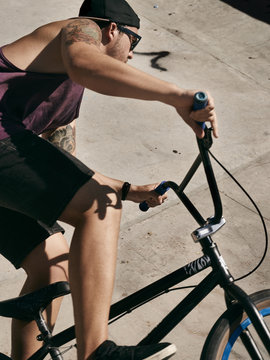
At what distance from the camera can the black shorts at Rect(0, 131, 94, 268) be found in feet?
7.75

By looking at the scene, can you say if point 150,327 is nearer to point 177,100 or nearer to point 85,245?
point 85,245

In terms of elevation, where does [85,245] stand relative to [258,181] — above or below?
→ above

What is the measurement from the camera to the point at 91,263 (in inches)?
91.0

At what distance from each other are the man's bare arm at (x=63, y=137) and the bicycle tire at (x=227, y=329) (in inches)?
46.0

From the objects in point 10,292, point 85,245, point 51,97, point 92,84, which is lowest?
point 10,292

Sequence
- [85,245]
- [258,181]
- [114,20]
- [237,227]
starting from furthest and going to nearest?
1. [258,181]
2. [237,227]
3. [114,20]
4. [85,245]

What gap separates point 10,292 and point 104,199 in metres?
1.57

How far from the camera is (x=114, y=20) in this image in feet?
8.82

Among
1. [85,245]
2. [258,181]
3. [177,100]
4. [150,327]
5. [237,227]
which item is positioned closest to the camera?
[177,100]

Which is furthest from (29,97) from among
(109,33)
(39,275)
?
(39,275)

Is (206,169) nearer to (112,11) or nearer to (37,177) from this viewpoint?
(37,177)

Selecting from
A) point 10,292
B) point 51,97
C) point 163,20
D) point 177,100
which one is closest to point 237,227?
point 10,292

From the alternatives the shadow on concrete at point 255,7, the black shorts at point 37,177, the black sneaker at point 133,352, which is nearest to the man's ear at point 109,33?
the black shorts at point 37,177

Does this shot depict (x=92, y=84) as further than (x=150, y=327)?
No
